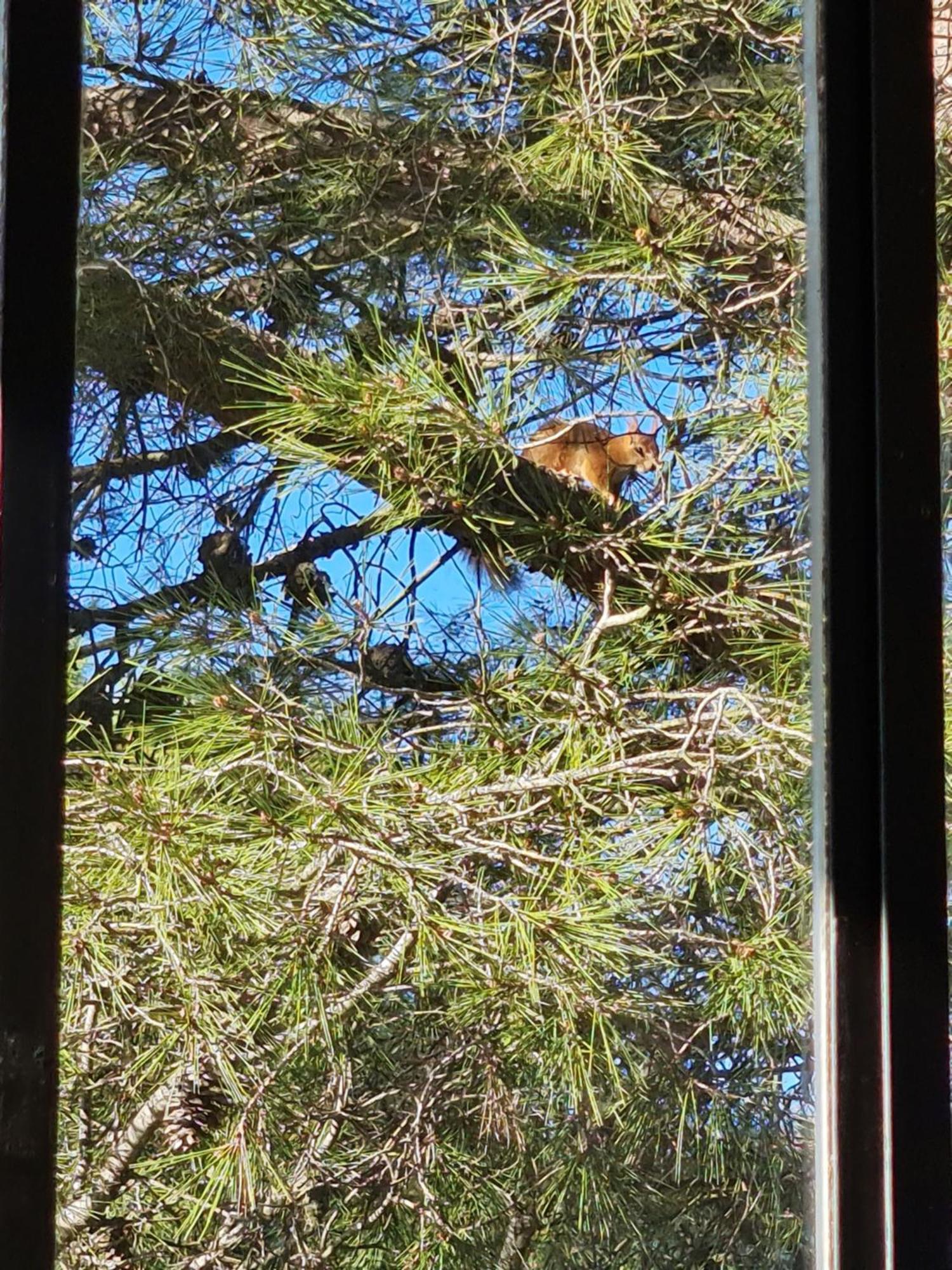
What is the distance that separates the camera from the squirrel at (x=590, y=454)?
3.38ft

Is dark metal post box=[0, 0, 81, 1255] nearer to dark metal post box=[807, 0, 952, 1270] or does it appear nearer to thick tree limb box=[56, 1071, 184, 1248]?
thick tree limb box=[56, 1071, 184, 1248]

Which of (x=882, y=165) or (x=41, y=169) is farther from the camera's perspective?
(x=882, y=165)

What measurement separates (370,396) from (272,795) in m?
0.34

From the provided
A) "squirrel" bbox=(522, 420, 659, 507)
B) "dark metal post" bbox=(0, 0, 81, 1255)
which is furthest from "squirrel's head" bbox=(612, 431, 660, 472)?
"dark metal post" bbox=(0, 0, 81, 1255)

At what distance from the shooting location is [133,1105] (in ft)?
2.98

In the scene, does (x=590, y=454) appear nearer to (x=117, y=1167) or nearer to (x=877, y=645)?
(x=877, y=645)

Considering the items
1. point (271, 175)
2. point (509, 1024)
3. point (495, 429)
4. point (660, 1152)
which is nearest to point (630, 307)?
point (495, 429)

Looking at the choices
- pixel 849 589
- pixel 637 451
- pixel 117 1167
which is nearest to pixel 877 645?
pixel 849 589

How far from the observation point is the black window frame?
0.86m

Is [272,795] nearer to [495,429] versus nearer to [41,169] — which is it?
[495,429]

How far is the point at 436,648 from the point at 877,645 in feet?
1.26

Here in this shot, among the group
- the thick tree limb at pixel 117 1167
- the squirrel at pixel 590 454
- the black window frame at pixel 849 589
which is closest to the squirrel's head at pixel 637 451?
the squirrel at pixel 590 454

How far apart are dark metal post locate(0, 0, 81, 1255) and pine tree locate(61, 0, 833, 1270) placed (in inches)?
2.0

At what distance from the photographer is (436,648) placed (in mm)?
998
